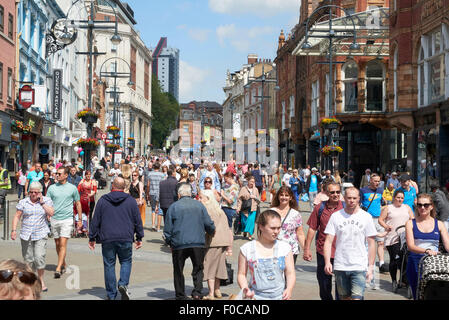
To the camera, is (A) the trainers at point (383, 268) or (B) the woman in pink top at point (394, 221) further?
(A) the trainers at point (383, 268)

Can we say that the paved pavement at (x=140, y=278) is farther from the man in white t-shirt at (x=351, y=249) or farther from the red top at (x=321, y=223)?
the man in white t-shirt at (x=351, y=249)

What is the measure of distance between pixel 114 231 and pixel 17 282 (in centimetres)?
572

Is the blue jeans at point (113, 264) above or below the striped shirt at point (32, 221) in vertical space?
below

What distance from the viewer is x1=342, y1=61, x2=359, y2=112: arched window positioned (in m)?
40.8

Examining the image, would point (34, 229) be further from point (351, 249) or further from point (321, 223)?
point (351, 249)

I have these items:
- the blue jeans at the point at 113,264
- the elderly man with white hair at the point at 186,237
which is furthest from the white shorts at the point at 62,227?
the elderly man with white hair at the point at 186,237

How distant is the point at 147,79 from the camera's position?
133m

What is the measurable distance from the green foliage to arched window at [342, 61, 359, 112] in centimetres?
9974

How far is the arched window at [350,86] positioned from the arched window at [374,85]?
2.71 ft

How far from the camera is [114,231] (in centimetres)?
891

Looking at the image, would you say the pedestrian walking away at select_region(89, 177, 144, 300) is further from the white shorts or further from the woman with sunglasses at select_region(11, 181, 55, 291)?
the white shorts

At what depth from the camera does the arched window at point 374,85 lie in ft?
132
